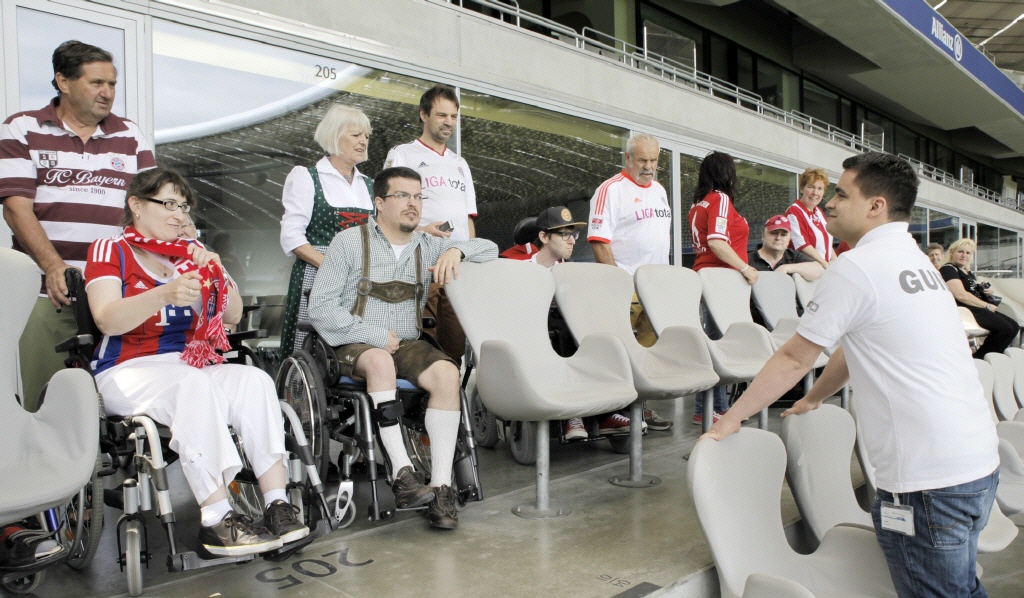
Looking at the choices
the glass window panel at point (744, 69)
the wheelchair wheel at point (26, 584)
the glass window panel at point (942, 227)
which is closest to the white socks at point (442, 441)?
the wheelchair wheel at point (26, 584)

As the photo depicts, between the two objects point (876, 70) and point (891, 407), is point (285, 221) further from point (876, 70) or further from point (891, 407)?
point (876, 70)

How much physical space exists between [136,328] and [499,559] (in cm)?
127

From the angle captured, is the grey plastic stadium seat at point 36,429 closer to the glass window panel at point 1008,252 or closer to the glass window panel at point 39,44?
the glass window panel at point 39,44

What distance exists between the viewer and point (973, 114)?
17.7 meters

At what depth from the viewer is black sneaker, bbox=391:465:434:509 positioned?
2295 mm

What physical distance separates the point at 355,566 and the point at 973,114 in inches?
788

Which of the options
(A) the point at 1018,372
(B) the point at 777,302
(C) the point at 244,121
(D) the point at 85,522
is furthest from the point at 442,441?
(A) the point at 1018,372

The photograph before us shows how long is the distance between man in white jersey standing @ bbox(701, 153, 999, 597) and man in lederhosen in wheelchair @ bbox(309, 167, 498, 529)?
100 centimetres

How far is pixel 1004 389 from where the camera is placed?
3.78 metres

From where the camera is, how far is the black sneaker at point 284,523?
1902mm

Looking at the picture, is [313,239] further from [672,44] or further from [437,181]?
[672,44]

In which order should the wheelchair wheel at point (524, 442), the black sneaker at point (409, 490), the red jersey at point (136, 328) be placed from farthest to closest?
the wheelchair wheel at point (524, 442), the black sneaker at point (409, 490), the red jersey at point (136, 328)

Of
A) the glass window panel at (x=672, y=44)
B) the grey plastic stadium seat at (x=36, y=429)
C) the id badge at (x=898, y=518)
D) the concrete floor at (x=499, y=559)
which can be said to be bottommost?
the concrete floor at (x=499, y=559)

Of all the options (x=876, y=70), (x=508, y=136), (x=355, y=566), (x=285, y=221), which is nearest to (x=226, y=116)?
(x=285, y=221)
